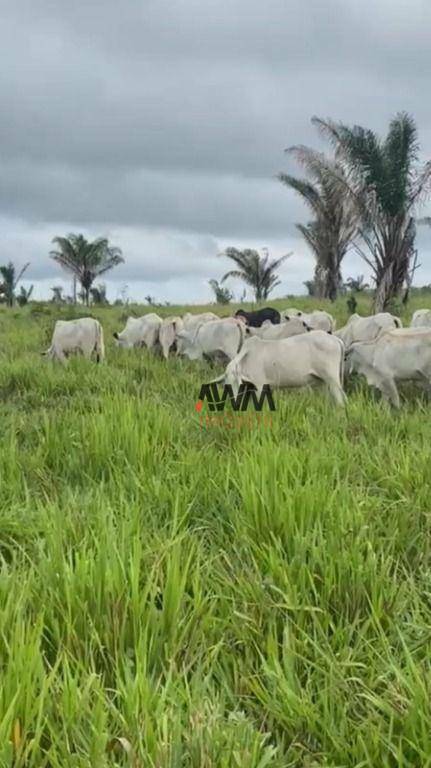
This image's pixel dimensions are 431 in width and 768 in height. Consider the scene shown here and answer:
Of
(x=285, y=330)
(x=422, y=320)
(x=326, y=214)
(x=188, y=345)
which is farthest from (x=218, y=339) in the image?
(x=326, y=214)

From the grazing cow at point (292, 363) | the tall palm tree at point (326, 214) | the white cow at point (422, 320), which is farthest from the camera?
the tall palm tree at point (326, 214)

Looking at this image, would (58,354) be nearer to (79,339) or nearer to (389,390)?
(79,339)

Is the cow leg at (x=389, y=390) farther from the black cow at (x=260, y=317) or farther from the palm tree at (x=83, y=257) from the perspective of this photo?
the palm tree at (x=83, y=257)

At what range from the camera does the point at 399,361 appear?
6711 mm

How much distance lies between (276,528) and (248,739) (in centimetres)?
116

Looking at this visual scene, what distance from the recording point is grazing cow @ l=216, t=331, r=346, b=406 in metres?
6.43

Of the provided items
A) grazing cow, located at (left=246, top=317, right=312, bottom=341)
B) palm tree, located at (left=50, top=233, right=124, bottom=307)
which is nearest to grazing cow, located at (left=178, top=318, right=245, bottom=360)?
grazing cow, located at (left=246, top=317, right=312, bottom=341)

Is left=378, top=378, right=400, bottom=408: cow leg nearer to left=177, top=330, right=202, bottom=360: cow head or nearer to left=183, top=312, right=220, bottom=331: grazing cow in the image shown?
left=177, top=330, right=202, bottom=360: cow head

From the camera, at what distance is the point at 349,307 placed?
20984mm

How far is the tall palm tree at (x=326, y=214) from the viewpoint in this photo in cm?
1811

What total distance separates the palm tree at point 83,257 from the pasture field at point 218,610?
26898 mm

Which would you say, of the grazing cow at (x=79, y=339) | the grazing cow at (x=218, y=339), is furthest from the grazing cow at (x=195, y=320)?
the grazing cow at (x=79, y=339)

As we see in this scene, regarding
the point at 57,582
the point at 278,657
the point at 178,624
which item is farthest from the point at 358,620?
the point at 57,582

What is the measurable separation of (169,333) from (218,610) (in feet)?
33.5
